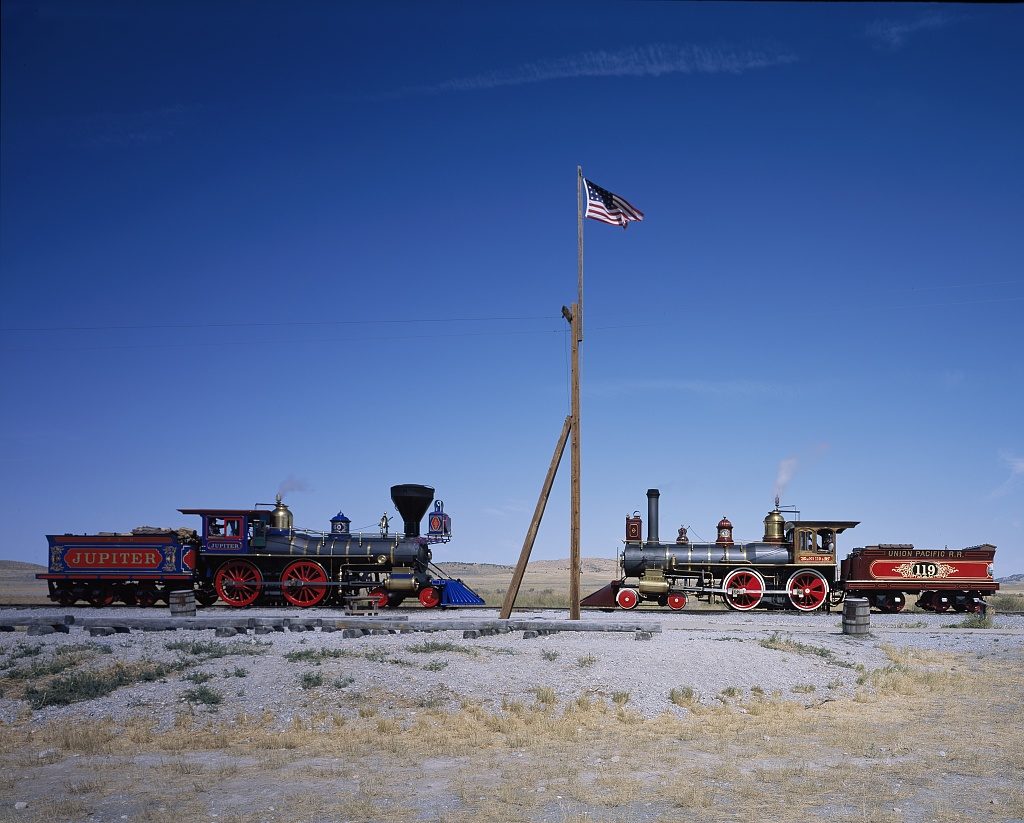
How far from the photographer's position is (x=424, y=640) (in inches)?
675

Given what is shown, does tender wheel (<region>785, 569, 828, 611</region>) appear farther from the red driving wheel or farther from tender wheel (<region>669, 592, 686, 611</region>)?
the red driving wheel

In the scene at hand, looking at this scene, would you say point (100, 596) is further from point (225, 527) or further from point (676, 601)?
point (676, 601)

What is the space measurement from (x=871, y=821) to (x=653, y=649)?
27.2 ft

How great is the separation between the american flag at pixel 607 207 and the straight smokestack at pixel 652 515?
38.7 ft

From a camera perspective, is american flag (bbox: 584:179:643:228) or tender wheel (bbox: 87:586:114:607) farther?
tender wheel (bbox: 87:586:114:607)

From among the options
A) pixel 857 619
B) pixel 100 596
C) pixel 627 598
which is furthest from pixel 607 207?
pixel 100 596

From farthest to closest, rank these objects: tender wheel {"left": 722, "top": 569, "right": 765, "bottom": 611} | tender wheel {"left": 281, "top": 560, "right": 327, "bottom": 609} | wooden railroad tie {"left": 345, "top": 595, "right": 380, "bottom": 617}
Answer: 1. tender wheel {"left": 722, "top": 569, "right": 765, "bottom": 611}
2. tender wheel {"left": 281, "top": 560, "right": 327, "bottom": 609}
3. wooden railroad tie {"left": 345, "top": 595, "right": 380, "bottom": 617}

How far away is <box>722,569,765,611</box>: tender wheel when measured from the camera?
29875 mm

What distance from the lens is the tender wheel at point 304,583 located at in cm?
2886

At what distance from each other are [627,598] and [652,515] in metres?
3.26

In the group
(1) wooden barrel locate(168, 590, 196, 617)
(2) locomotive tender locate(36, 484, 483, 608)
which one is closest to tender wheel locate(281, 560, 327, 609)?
(2) locomotive tender locate(36, 484, 483, 608)

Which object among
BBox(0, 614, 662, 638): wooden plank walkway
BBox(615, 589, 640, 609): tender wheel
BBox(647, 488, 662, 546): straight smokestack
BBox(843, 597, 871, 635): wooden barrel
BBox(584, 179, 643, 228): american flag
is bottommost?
BBox(615, 589, 640, 609): tender wheel

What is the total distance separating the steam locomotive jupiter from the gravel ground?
9631 mm

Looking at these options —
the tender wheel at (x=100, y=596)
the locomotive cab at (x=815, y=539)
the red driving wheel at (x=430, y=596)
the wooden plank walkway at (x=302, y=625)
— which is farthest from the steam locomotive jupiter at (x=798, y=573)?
the tender wheel at (x=100, y=596)
